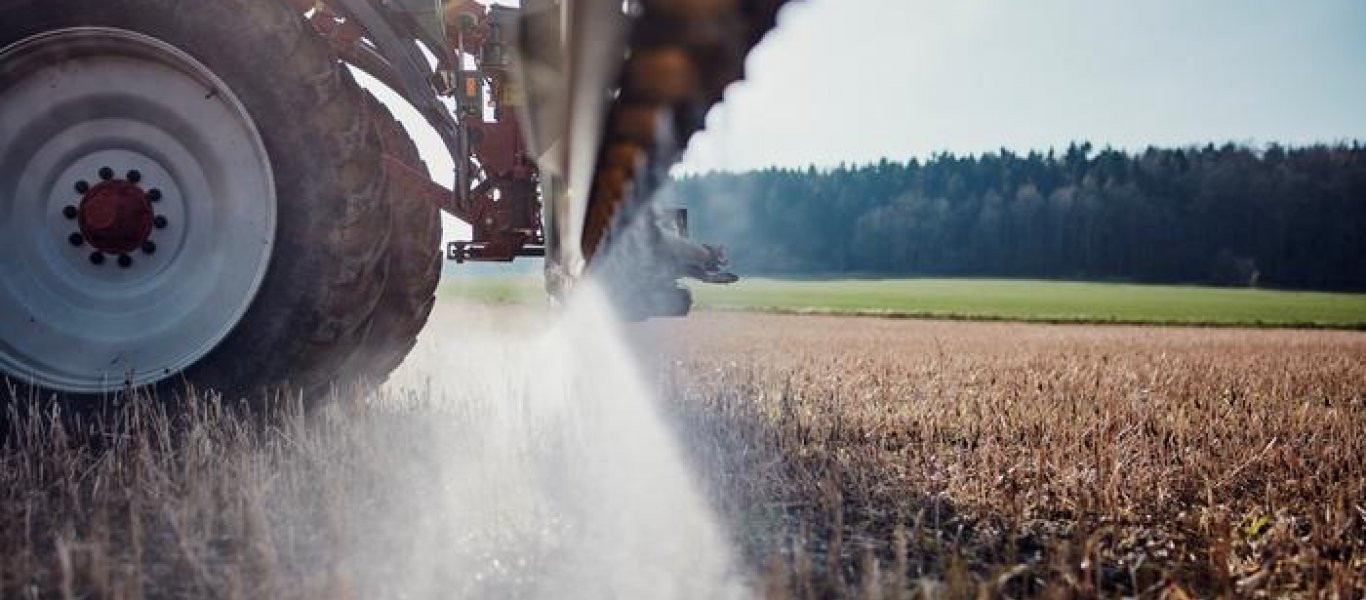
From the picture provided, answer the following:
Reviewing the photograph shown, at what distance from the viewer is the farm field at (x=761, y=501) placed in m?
1.96

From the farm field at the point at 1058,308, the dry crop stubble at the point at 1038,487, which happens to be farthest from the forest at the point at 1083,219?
the dry crop stubble at the point at 1038,487

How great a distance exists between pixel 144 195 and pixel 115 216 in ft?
0.34

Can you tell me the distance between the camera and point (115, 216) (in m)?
2.96

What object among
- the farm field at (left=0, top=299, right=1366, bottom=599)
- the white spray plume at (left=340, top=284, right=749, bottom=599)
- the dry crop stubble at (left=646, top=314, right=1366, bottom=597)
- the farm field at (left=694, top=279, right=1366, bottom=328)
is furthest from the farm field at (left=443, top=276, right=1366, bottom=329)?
the white spray plume at (left=340, top=284, right=749, bottom=599)

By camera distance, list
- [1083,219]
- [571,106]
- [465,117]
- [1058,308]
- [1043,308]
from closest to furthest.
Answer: [571,106] → [465,117] → [1043,308] → [1058,308] → [1083,219]

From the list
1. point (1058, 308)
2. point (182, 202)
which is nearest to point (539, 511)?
point (182, 202)

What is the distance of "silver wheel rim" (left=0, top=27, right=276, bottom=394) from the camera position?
117 inches

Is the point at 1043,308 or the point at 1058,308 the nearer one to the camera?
the point at 1043,308

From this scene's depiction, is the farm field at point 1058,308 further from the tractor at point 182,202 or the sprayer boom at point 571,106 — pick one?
the tractor at point 182,202

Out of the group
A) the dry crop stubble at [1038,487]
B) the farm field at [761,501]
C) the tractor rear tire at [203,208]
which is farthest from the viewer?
the tractor rear tire at [203,208]

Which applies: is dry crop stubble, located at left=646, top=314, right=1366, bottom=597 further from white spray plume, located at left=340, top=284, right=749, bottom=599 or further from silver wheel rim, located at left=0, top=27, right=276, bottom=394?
silver wheel rim, located at left=0, top=27, right=276, bottom=394

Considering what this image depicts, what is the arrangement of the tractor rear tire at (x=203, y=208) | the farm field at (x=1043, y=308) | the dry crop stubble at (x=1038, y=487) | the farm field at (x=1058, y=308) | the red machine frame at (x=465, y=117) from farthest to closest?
1. the farm field at (x=1058, y=308)
2. the farm field at (x=1043, y=308)
3. the red machine frame at (x=465, y=117)
4. the tractor rear tire at (x=203, y=208)
5. the dry crop stubble at (x=1038, y=487)

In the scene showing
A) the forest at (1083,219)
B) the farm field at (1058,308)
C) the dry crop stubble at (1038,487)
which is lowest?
the farm field at (1058,308)

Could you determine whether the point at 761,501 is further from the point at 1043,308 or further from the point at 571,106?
the point at 1043,308
